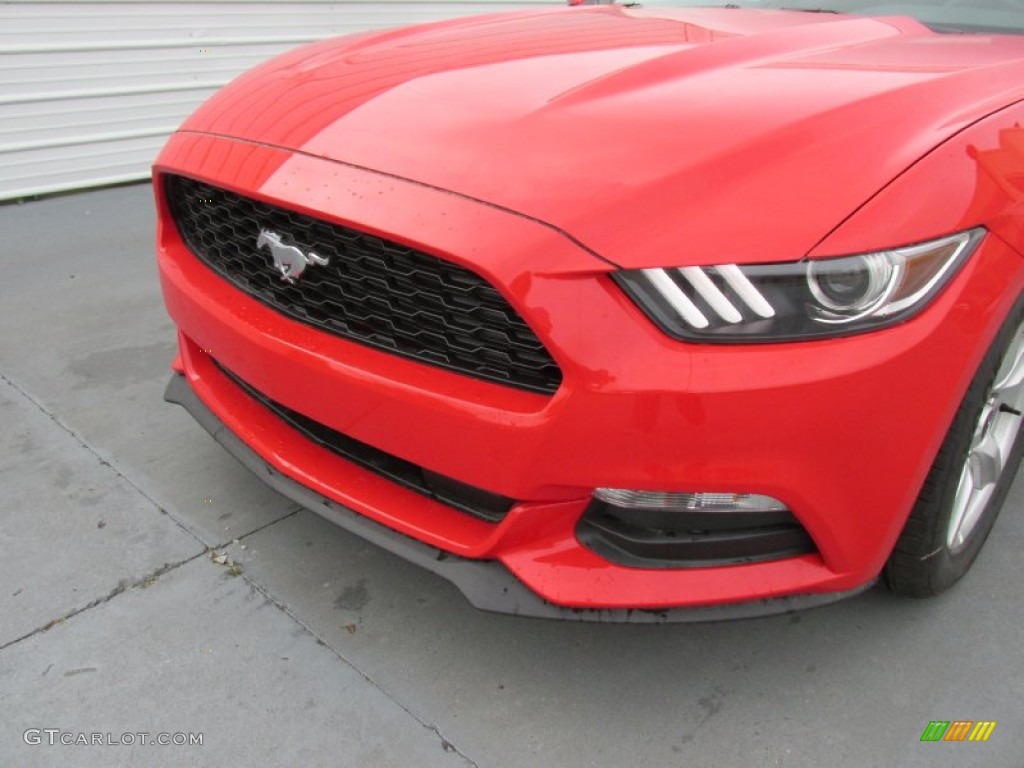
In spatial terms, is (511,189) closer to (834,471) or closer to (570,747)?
(834,471)

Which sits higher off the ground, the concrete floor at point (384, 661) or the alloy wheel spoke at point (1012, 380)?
the alloy wheel spoke at point (1012, 380)

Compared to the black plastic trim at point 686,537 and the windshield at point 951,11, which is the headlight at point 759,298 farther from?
the windshield at point 951,11

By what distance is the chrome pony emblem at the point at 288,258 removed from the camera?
1.80 metres

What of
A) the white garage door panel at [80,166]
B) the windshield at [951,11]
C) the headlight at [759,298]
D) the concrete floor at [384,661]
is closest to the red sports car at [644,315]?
the headlight at [759,298]

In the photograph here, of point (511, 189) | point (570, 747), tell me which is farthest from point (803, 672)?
point (511, 189)

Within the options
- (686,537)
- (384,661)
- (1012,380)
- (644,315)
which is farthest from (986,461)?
(384,661)

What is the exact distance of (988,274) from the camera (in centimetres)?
159

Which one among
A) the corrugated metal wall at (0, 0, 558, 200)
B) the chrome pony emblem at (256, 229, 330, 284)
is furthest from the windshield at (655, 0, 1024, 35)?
the corrugated metal wall at (0, 0, 558, 200)

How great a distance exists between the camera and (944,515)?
1.80 m

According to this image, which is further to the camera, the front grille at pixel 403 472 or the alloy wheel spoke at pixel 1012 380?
the alloy wheel spoke at pixel 1012 380

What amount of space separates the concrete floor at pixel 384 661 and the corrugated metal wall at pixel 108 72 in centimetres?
412

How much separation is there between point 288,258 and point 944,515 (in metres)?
1.50

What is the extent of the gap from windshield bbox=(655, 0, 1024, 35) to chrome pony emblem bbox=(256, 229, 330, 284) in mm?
1898

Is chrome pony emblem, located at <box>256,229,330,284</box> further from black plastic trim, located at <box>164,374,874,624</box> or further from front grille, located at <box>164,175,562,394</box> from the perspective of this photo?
black plastic trim, located at <box>164,374,874,624</box>
